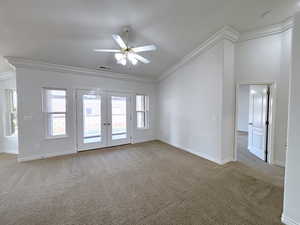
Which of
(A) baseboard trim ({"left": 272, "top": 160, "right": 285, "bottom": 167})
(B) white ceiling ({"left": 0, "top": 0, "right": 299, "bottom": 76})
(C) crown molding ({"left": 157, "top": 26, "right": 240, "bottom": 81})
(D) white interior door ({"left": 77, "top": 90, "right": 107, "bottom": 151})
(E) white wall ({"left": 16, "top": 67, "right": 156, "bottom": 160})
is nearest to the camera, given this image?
(B) white ceiling ({"left": 0, "top": 0, "right": 299, "bottom": 76})

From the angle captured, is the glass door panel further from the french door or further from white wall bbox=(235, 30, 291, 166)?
white wall bbox=(235, 30, 291, 166)

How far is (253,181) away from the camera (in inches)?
104

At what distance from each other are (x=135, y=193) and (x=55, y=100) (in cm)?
371

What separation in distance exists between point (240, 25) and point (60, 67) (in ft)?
16.2

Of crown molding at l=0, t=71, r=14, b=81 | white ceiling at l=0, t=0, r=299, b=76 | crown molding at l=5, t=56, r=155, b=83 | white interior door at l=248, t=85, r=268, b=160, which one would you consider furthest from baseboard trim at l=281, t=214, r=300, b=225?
crown molding at l=0, t=71, r=14, b=81

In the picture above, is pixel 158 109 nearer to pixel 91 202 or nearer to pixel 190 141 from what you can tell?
pixel 190 141

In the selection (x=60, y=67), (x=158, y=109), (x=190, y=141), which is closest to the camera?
(x=60, y=67)

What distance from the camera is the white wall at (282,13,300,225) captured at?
62.8 inches

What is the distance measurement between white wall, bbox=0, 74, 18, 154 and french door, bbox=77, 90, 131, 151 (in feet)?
7.58

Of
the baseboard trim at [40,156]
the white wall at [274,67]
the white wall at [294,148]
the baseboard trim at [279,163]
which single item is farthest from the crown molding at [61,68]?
the baseboard trim at [279,163]

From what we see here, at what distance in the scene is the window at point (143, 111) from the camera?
18.9 ft

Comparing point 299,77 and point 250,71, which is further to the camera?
point 250,71

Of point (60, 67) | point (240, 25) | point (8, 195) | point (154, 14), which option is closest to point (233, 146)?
point (240, 25)

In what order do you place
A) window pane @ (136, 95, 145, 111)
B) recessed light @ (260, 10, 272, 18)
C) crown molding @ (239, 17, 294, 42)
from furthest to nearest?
window pane @ (136, 95, 145, 111) < crown molding @ (239, 17, 294, 42) < recessed light @ (260, 10, 272, 18)
